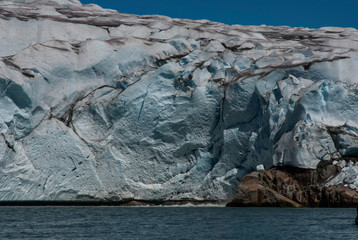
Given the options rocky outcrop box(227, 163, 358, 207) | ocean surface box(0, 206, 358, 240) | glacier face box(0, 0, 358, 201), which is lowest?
ocean surface box(0, 206, 358, 240)

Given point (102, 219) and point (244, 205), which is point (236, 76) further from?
point (102, 219)

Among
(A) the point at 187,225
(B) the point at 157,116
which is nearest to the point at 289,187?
(B) the point at 157,116

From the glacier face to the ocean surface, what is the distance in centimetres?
401

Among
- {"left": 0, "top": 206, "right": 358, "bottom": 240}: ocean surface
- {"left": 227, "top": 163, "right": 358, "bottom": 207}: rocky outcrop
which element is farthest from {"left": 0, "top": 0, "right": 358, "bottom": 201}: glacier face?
{"left": 0, "top": 206, "right": 358, "bottom": 240}: ocean surface

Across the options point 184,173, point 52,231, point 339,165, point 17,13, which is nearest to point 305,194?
point 339,165

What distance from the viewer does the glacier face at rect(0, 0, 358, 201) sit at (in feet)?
112

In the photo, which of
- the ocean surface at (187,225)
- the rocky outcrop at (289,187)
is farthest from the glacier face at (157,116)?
the ocean surface at (187,225)

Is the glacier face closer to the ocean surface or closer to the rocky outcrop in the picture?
the rocky outcrop

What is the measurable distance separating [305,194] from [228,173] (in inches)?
200

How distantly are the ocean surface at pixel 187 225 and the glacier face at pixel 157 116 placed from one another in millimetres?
4012

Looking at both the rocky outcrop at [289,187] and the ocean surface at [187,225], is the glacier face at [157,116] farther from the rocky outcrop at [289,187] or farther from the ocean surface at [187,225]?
the ocean surface at [187,225]

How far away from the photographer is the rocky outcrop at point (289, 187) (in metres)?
32.0

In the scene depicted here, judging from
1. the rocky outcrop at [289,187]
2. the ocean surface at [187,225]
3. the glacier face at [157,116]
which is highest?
the glacier face at [157,116]

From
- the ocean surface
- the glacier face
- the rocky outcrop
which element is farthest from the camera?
the glacier face
